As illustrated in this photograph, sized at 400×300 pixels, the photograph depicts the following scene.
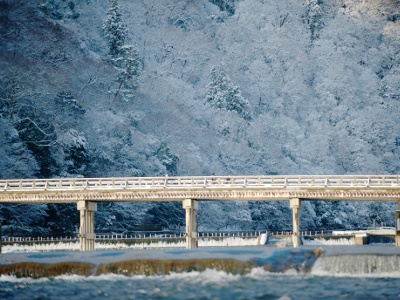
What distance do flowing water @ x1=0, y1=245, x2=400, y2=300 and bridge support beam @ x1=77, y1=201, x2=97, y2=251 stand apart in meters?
18.1

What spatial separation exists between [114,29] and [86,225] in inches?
2911

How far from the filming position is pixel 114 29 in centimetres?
14912

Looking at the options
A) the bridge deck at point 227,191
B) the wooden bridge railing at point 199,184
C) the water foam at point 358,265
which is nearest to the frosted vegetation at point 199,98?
the wooden bridge railing at point 199,184

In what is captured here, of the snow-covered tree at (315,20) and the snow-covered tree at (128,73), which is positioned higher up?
the snow-covered tree at (315,20)

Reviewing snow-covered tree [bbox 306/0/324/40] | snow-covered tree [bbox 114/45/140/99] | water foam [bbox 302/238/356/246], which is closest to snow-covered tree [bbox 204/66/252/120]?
snow-covered tree [bbox 114/45/140/99]

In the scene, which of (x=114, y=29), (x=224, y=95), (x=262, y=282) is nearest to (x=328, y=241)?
(x=262, y=282)

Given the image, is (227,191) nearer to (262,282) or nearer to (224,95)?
(262,282)

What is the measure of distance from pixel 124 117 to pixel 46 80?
45.8 ft

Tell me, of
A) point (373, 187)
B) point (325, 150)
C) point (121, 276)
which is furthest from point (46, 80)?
point (121, 276)

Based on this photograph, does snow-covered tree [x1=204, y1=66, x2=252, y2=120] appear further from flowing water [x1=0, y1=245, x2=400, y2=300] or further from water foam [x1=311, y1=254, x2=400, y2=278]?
water foam [x1=311, y1=254, x2=400, y2=278]

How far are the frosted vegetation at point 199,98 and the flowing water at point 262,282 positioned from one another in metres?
44.9

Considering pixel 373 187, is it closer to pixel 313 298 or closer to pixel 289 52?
pixel 313 298

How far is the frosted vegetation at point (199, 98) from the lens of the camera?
112312mm

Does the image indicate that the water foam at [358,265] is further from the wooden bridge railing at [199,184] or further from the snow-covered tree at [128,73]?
Result: the snow-covered tree at [128,73]
